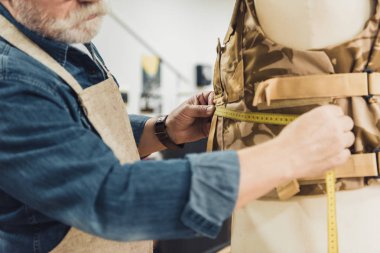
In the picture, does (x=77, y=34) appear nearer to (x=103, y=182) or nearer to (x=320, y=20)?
(x=103, y=182)

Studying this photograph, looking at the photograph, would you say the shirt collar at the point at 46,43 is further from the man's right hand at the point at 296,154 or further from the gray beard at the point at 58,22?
the man's right hand at the point at 296,154

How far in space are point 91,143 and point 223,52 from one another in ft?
1.40

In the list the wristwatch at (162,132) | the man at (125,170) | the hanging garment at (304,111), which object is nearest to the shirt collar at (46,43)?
the man at (125,170)

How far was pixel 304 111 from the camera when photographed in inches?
33.9

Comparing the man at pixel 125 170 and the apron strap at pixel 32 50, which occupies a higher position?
the apron strap at pixel 32 50

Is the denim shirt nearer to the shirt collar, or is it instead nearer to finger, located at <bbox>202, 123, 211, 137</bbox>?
the shirt collar

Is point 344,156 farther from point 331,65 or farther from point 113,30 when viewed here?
point 113,30

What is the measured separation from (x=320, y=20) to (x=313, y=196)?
14.3 inches

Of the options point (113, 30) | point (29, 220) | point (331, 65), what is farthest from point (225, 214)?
point (113, 30)

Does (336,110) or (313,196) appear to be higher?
(336,110)

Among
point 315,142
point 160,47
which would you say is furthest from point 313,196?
point 160,47

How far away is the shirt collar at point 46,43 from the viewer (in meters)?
0.96

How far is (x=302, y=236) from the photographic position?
898mm

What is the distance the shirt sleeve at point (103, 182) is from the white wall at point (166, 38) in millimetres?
2840
